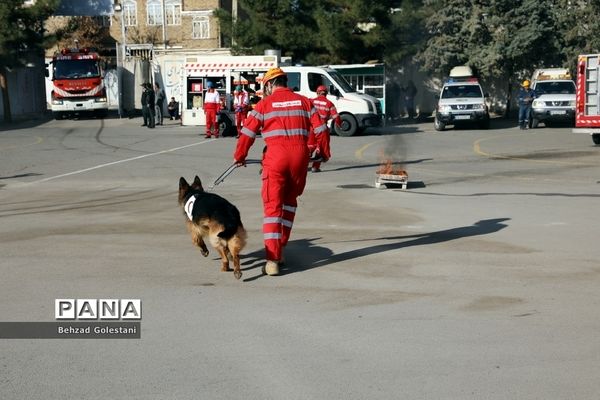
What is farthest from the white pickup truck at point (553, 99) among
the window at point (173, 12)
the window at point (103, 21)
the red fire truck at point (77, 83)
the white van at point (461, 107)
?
the window at point (103, 21)

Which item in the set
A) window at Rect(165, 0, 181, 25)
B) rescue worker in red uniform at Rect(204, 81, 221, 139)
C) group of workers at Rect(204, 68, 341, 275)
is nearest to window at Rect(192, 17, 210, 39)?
window at Rect(165, 0, 181, 25)

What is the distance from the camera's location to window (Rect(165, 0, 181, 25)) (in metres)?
66.2

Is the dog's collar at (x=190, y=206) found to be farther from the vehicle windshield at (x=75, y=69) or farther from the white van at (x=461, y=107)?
the vehicle windshield at (x=75, y=69)

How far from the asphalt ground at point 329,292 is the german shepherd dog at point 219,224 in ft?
0.83

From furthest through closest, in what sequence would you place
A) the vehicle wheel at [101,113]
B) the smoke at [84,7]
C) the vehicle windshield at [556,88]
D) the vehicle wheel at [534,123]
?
the smoke at [84,7], the vehicle wheel at [101,113], the vehicle wheel at [534,123], the vehicle windshield at [556,88]

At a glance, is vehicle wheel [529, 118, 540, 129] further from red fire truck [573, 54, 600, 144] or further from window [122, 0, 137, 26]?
window [122, 0, 137, 26]

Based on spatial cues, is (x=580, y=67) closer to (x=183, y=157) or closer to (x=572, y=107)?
(x=572, y=107)

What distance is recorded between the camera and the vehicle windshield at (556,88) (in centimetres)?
3309

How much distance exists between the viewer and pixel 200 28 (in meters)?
65.6

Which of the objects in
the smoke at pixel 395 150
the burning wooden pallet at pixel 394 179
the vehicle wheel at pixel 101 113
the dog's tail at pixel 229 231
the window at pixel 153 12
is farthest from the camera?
the window at pixel 153 12

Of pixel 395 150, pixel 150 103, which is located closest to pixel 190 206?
pixel 395 150

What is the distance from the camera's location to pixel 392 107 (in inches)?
1772

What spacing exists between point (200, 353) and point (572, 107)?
28.7m

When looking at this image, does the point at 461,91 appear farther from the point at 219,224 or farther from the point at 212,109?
the point at 219,224
